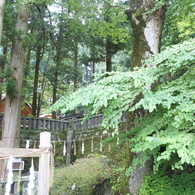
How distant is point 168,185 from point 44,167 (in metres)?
2.51

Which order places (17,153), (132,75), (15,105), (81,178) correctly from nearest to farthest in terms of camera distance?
(132,75)
(17,153)
(81,178)
(15,105)

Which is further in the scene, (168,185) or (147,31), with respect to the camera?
(147,31)

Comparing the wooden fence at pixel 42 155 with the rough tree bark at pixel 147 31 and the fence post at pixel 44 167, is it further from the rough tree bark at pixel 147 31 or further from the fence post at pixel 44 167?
the rough tree bark at pixel 147 31

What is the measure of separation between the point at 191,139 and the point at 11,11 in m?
7.19

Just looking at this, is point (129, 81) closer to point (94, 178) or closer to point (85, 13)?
point (94, 178)

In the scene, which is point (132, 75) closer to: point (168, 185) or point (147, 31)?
point (147, 31)

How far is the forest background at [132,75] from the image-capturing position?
2502 mm

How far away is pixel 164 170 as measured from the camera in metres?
4.36

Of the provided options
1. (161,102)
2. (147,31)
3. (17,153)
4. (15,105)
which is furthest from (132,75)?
(15,105)

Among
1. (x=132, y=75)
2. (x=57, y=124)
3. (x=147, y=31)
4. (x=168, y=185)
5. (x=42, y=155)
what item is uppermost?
(x=147, y=31)

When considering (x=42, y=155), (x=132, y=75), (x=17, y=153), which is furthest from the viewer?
(x=42, y=155)

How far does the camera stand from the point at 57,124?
9.17 metres

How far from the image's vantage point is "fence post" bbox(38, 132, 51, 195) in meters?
3.05

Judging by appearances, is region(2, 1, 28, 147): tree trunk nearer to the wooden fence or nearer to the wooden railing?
the wooden railing
